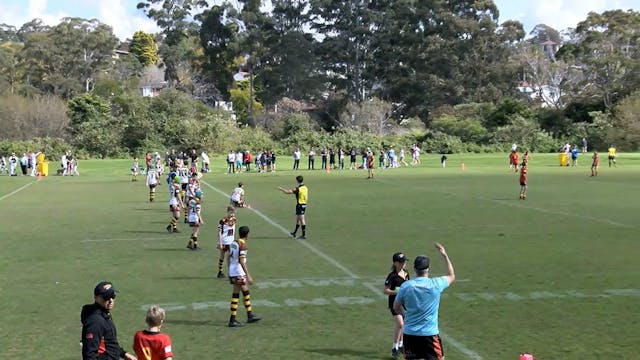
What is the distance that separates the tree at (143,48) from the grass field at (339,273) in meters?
120

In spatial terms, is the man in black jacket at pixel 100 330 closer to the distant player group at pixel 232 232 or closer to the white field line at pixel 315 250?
the distant player group at pixel 232 232

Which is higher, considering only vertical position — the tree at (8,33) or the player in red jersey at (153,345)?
the tree at (8,33)

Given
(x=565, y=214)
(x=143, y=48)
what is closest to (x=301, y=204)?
(x=565, y=214)

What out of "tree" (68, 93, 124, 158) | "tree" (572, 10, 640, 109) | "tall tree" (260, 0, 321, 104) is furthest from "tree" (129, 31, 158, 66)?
"tree" (572, 10, 640, 109)

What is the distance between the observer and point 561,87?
100500 mm

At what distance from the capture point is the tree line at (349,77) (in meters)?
90.1

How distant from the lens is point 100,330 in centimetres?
746

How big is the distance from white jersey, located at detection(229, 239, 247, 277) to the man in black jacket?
16.2 feet

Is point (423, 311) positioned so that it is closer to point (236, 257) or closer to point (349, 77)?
point (236, 257)

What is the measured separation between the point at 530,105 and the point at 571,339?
331 feet

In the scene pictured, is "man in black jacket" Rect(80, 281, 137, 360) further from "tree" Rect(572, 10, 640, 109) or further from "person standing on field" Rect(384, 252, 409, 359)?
"tree" Rect(572, 10, 640, 109)

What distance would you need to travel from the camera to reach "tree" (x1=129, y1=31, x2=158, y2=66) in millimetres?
151875

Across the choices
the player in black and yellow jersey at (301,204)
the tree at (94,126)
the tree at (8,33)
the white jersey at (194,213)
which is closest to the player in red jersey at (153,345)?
the white jersey at (194,213)

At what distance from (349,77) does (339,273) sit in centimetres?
9883
